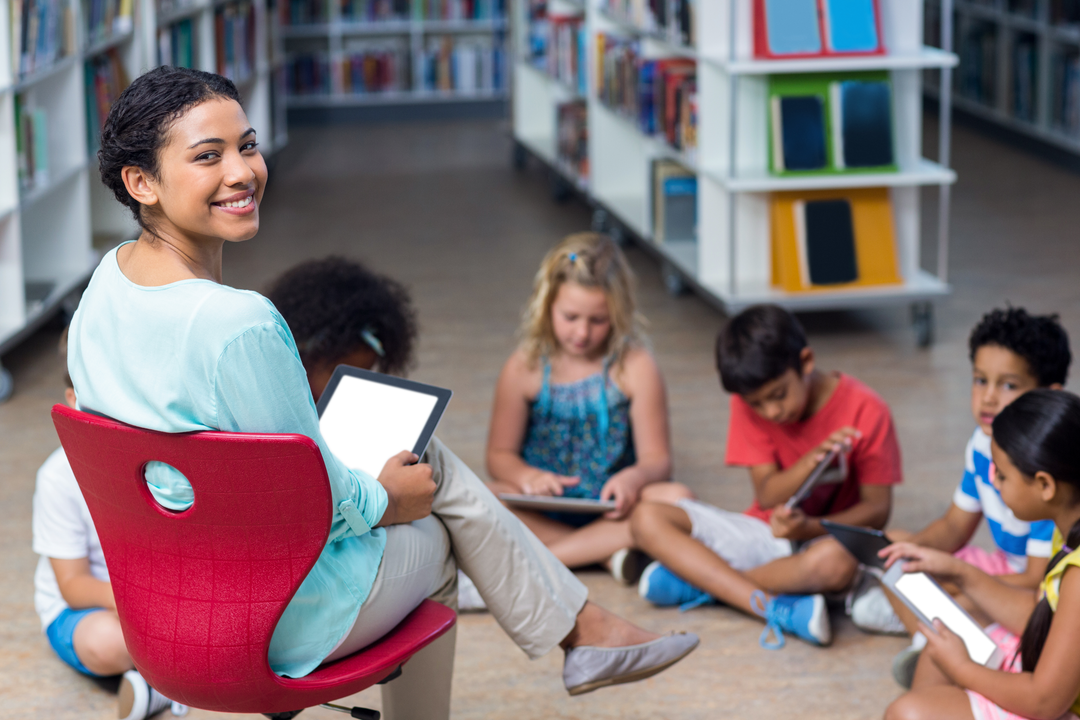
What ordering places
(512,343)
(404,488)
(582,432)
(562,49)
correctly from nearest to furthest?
1. (404,488)
2. (582,432)
3. (512,343)
4. (562,49)

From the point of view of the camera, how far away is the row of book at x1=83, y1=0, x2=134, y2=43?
4.23 metres

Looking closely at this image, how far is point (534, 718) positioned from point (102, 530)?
2.78ft

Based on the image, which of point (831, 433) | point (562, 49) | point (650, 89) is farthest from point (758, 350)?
point (562, 49)

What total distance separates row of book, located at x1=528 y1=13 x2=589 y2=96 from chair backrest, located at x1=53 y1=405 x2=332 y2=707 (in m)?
4.48

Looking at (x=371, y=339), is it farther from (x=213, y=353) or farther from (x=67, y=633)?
(x=213, y=353)

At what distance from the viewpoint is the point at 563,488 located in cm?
237

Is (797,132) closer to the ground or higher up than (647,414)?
higher up

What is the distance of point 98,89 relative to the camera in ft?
14.3

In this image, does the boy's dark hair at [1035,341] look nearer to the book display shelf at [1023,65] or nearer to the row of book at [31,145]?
the row of book at [31,145]

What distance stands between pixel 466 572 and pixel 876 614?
0.87m

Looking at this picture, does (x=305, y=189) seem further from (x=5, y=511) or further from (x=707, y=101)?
(x=5, y=511)

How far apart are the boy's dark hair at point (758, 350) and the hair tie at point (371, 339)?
0.60m

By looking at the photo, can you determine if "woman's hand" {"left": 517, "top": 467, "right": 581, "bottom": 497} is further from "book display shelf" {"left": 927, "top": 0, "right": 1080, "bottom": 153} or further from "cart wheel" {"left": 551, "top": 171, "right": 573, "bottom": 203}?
"book display shelf" {"left": 927, "top": 0, "right": 1080, "bottom": 153}

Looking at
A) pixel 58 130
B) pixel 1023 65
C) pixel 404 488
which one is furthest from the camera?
pixel 1023 65
